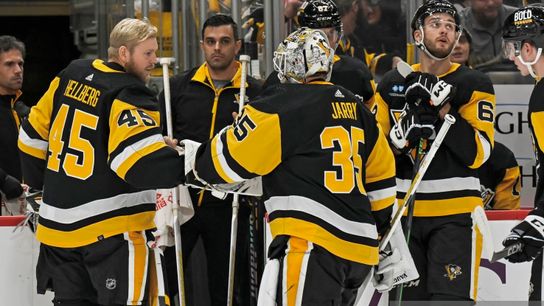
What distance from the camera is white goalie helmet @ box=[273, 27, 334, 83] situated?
3803 millimetres

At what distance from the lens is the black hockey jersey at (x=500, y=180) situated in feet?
17.3

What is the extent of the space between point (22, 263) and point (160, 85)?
A: 2.03 metres

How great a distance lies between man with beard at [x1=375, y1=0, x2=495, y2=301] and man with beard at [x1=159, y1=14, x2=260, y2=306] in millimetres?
757

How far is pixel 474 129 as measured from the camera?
15.3ft

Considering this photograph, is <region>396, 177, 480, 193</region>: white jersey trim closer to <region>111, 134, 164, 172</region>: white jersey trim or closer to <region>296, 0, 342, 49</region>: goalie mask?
<region>296, 0, 342, 49</region>: goalie mask

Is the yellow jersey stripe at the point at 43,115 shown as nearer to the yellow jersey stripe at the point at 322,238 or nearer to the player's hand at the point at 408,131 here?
the yellow jersey stripe at the point at 322,238

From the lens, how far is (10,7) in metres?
12.3

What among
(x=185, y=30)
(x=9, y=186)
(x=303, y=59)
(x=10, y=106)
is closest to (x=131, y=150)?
(x=303, y=59)

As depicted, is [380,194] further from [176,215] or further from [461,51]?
[461,51]

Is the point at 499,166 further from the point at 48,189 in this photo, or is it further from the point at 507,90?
the point at 48,189

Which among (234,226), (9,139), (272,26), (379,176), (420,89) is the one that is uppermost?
(272,26)

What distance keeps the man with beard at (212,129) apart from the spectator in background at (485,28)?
1.06 meters

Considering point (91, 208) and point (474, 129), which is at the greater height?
point (474, 129)

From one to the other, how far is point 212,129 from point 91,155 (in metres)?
0.99
